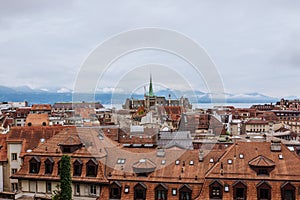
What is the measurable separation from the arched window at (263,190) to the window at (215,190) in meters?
3.66

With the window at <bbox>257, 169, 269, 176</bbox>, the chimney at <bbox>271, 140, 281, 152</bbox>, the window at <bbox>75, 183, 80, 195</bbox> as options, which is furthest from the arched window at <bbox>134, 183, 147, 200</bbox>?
the chimney at <bbox>271, 140, 281, 152</bbox>

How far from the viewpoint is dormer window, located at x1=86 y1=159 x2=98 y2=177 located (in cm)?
3984

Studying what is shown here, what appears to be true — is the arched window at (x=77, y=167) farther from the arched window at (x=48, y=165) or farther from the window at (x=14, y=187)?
the window at (x=14, y=187)

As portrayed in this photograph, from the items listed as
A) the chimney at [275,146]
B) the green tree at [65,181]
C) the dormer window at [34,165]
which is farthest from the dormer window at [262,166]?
the dormer window at [34,165]

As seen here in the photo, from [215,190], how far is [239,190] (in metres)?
2.40

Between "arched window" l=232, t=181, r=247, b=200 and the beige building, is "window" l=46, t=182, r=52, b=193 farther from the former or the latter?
"arched window" l=232, t=181, r=247, b=200

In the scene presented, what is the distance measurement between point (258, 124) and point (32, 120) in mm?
73665

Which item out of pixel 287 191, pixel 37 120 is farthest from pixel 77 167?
pixel 37 120

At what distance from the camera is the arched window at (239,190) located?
3507 cm

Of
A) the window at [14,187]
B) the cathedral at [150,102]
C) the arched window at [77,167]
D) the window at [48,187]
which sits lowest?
the window at [14,187]

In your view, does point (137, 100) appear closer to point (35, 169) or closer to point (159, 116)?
point (159, 116)

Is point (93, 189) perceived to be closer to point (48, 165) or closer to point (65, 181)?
point (65, 181)

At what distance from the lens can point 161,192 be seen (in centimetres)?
3672

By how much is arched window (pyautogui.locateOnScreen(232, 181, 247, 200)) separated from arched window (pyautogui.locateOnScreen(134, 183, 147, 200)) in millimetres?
9262
